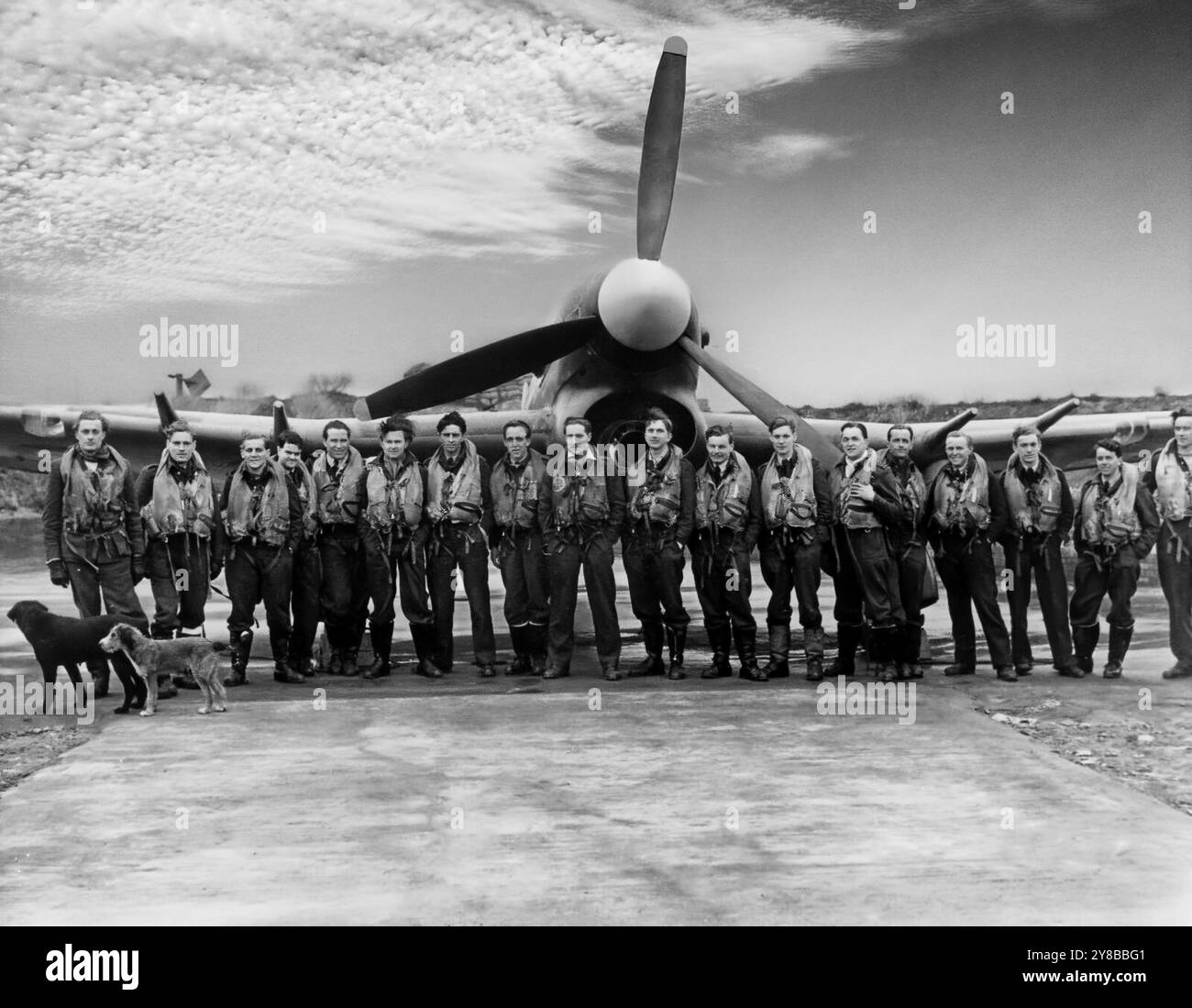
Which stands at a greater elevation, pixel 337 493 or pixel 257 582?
pixel 337 493

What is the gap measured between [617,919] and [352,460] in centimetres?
482

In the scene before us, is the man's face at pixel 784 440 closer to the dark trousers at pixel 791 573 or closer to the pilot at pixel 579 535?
the dark trousers at pixel 791 573

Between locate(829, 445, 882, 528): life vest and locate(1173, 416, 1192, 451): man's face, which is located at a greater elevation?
locate(1173, 416, 1192, 451): man's face

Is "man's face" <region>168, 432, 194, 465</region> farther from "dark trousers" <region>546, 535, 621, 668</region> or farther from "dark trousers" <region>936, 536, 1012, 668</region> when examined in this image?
"dark trousers" <region>936, 536, 1012, 668</region>

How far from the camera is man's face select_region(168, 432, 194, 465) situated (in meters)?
6.81

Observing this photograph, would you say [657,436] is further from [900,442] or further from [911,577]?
[911,577]

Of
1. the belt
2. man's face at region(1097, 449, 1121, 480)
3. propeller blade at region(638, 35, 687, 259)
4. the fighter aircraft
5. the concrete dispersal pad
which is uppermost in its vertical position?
propeller blade at region(638, 35, 687, 259)

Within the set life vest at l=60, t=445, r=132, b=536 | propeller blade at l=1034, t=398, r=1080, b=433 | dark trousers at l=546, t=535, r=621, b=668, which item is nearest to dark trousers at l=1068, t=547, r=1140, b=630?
propeller blade at l=1034, t=398, r=1080, b=433

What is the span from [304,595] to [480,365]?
357 cm

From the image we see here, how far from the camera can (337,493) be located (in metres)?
7.23

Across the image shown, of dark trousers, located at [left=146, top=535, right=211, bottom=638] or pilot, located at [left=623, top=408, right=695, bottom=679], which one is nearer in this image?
dark trousers, located at [left=146, top=535, right=211, bottom=638]

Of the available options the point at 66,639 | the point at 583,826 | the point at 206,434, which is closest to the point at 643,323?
Answer: the point at 206,434

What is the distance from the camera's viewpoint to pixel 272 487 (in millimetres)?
6992

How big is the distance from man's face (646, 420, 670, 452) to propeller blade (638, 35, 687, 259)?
352 centimetres
